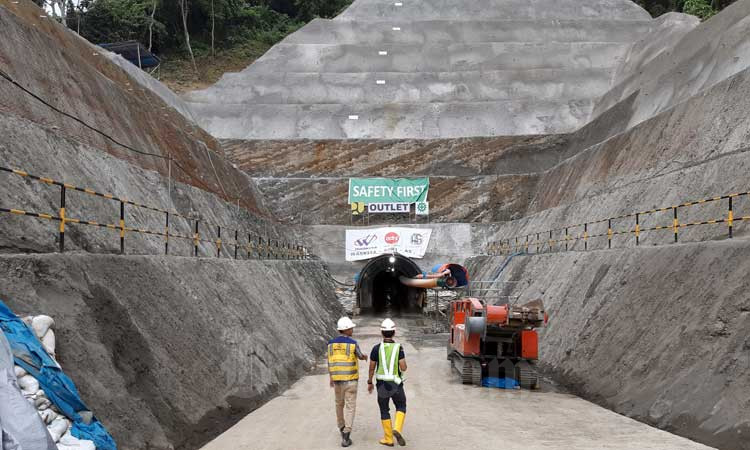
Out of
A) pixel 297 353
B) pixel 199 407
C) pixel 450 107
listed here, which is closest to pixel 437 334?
pixel 297 353

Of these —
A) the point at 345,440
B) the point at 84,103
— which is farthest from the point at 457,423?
the point at 84,103

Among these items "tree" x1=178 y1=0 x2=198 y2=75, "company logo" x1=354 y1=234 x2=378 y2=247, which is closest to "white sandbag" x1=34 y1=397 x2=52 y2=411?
"company logo" x1=354 y1=234 x2=378 y2=247

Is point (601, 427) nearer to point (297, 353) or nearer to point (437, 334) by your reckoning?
point (297, 353)

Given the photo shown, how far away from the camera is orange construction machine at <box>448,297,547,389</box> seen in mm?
15102

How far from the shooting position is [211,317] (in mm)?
12359

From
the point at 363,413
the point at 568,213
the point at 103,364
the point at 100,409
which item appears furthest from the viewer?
the point at 568,213

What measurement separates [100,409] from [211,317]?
5.12m

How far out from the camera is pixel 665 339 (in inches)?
463

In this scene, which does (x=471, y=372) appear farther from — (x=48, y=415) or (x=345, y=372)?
(x=48, y=415)

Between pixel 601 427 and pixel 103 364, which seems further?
pixel 601 427

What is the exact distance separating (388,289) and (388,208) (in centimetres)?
774

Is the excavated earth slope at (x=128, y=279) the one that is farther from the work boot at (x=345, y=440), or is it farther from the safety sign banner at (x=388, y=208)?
the safety sign banner at (x=388, y=208)

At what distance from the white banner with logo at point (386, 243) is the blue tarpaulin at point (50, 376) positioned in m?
34.6

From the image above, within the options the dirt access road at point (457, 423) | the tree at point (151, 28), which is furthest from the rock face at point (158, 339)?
the tree at point (151, 28)
